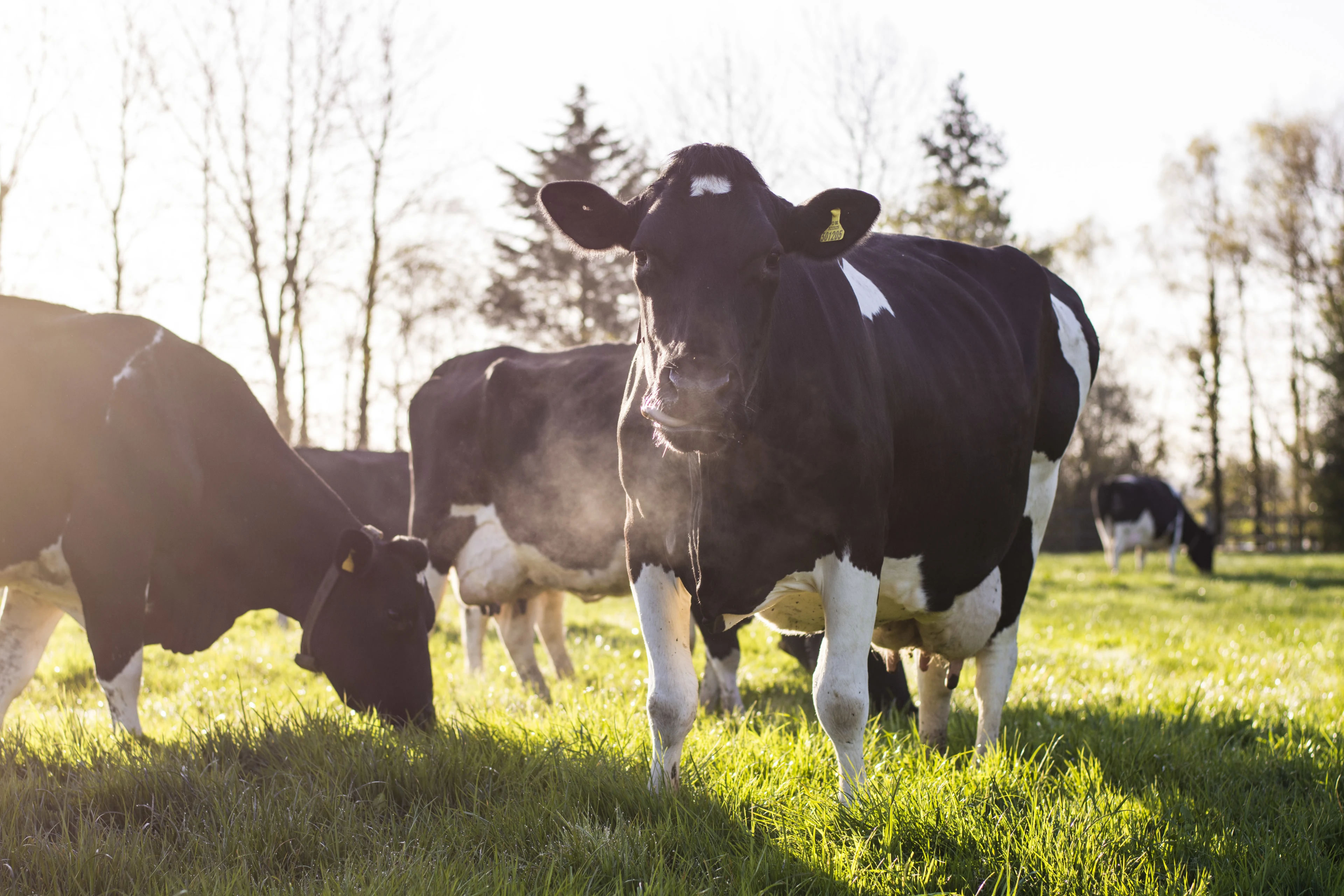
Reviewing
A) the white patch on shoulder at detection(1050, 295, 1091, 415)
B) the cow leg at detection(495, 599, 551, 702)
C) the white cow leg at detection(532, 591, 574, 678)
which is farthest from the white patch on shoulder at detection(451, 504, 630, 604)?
the white patch on shoulder at detection(1050, 295, 1091, 415)

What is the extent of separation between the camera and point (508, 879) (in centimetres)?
255

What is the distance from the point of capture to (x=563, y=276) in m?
28.2

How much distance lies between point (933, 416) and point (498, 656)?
20.3 ft

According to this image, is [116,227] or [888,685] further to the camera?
[116,227]

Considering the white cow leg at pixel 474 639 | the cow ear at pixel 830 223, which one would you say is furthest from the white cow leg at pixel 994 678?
the white cow leg at pixel 474 639

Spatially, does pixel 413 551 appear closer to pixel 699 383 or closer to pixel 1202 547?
pixel 699 383

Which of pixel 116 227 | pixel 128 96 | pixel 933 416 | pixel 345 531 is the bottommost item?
pixel 345 531

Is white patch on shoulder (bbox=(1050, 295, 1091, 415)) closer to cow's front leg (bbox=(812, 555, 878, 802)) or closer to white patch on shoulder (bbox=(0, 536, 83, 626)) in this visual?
cow's front leg (bbox=(812, 555, 878, 802))

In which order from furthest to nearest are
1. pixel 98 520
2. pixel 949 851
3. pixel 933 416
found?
pixel 98 520
pixel 933 416
pixel 949 851

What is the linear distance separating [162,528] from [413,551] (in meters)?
1.24

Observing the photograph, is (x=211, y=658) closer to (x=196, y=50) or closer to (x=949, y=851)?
(x=949, y=851)

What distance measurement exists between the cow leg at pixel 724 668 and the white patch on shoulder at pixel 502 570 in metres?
0.81

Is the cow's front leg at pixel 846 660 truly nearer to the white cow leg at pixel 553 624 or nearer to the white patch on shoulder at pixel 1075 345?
the white patch on shoulder at pixel 1075 345

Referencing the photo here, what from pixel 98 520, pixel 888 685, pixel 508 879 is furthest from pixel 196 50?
pixel 508 879
